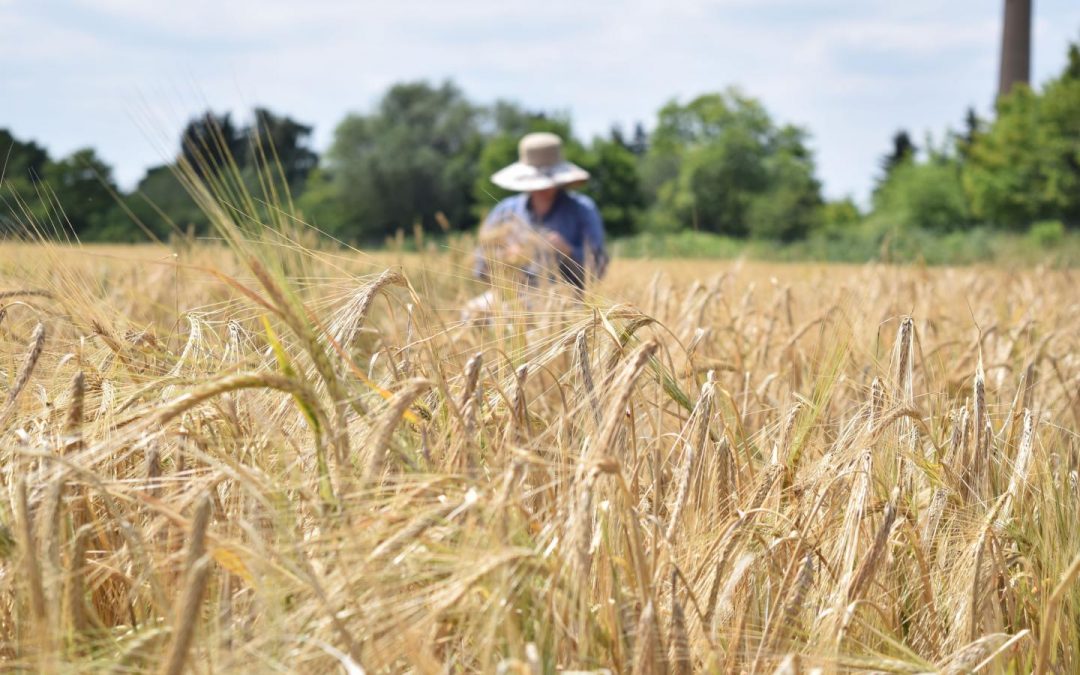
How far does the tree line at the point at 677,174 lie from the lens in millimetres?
25719

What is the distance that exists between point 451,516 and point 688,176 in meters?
41.5

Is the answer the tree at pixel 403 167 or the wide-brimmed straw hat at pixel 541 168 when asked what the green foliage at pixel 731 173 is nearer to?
the tree at pixel 403 167

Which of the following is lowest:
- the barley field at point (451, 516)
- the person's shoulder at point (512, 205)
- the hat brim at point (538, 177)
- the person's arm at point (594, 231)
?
the barley field at point (451, 516)

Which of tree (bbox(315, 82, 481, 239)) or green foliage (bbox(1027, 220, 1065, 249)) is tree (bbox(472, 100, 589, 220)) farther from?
green foliage (bbox(1027, 220, 1065, 249))

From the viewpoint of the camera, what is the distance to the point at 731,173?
4025 cm

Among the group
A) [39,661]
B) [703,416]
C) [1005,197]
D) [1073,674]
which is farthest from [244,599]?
[1005,197]

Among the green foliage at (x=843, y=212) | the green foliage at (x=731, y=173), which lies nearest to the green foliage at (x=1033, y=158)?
the green foliage at (x=731, y=173)

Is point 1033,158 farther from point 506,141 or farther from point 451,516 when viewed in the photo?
point 451,516

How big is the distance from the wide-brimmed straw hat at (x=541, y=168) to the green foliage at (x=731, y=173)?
18.8 m

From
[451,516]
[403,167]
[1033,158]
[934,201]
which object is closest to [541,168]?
[451,516]

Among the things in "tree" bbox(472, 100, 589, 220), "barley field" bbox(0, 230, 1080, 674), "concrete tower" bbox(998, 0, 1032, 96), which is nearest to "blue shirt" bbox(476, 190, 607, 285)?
"barley field" bbox(0, 230, 1080, 674)

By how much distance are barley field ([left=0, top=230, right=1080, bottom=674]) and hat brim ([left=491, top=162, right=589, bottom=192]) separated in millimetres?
3610

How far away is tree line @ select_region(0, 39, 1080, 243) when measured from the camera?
25.7 m

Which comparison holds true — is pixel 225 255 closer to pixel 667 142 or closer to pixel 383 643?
pixel 383 643
